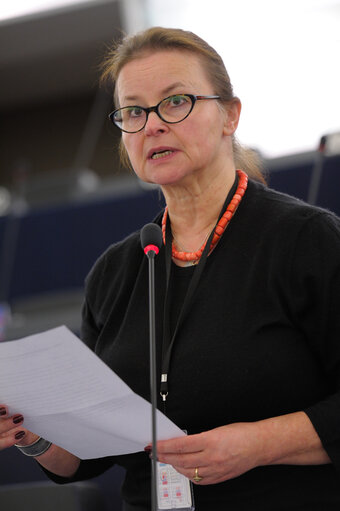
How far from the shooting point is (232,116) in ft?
4.75

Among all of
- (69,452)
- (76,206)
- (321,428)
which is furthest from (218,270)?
(76,206)

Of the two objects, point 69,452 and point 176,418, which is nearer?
point 176,418

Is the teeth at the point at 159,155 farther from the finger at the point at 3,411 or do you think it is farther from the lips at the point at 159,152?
the finger at the point at 3,411

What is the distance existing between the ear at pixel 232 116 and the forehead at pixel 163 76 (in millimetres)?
81

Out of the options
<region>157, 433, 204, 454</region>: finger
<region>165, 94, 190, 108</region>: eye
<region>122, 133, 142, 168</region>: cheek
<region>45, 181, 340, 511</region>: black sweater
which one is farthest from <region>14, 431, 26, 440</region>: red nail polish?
<region>165, 94, 190, 108</region>: eye

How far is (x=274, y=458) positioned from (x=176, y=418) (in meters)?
0.20

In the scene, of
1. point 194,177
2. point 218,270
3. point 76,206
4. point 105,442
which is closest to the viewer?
point 105,442

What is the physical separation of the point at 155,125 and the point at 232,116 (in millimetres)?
222

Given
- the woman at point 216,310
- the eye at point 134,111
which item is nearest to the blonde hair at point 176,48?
the woman at point 216,310

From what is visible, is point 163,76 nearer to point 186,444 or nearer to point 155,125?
point 155,125

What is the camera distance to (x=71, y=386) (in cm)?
98

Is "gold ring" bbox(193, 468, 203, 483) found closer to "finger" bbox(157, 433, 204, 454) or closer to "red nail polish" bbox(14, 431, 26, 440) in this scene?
"finger" bbox(157, 433, 204, 454)

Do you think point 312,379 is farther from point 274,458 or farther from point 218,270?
point 218,270

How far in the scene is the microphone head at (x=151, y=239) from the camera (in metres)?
1.07
